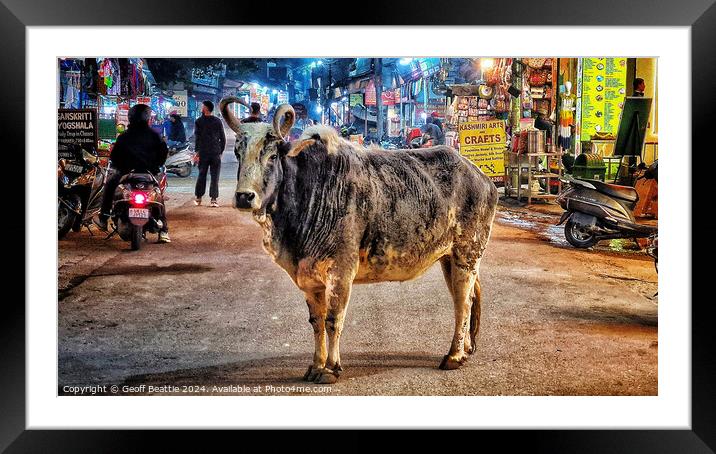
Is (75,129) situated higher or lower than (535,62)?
lower

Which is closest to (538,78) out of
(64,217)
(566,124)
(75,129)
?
(566,124)

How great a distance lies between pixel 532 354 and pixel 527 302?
15.3 inches

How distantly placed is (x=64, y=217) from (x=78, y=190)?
0.72 feet

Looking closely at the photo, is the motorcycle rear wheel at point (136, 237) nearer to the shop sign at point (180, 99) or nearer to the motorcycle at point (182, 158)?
the motorcycle at point (182, 158)

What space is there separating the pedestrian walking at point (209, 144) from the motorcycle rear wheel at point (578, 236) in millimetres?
2643

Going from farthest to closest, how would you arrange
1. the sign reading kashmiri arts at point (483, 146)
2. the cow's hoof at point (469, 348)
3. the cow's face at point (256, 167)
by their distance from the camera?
the sign reading kashmiri arts at point (483, 146) < the cow's hoof at point (469, 348) < the cow's face at point (256, 167)

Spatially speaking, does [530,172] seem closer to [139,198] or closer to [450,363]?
[450,363]

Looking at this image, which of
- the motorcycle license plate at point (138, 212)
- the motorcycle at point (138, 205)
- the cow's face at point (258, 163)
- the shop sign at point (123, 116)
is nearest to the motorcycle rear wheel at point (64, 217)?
the motorcycle at point (138, 205)

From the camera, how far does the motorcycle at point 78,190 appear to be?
5.70 meters

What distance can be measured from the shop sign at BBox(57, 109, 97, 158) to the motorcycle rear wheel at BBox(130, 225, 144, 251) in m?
0.66

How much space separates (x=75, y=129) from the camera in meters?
5.70

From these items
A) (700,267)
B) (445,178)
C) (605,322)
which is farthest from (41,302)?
(700,267)
